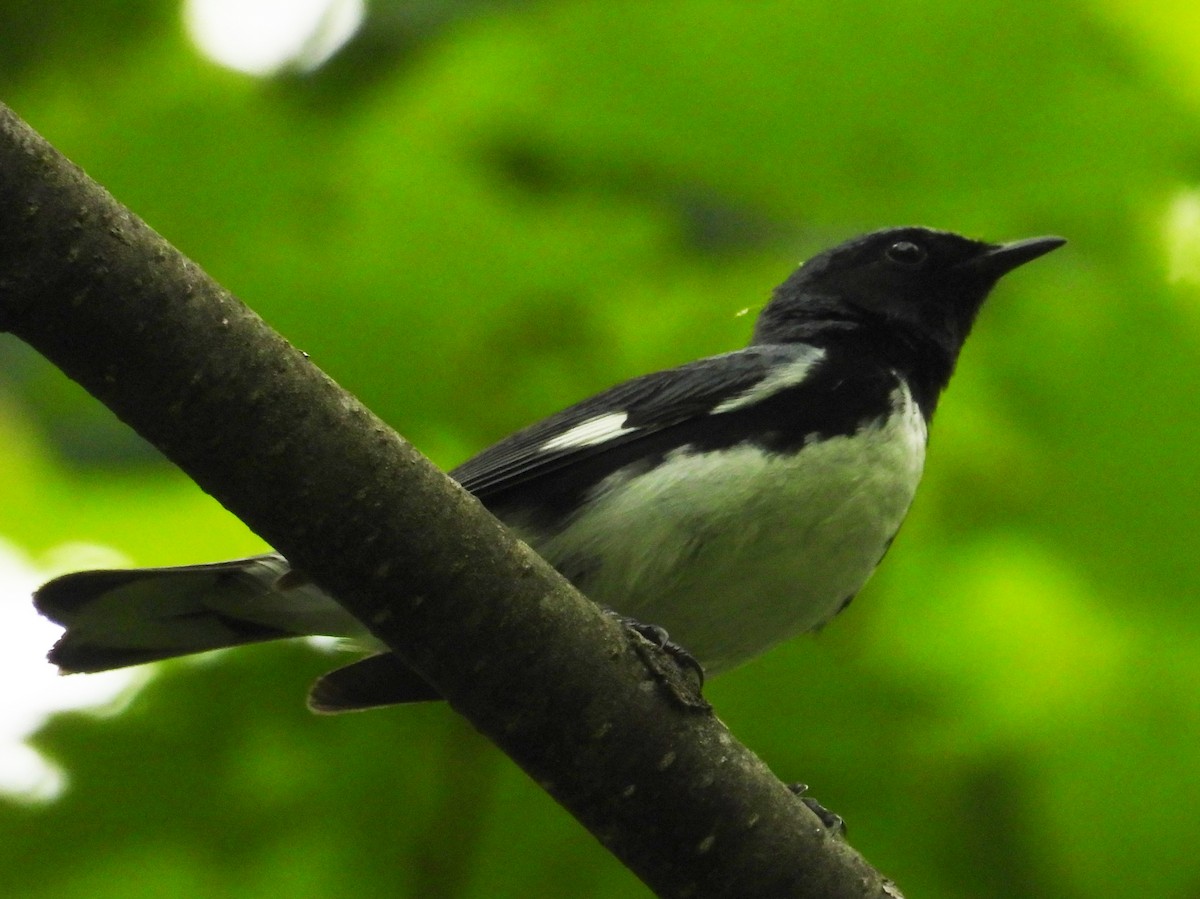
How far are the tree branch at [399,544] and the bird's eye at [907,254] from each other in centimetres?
202

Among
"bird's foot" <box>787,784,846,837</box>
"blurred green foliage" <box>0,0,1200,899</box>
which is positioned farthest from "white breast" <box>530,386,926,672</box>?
"bird's foot" <box>787,784,846,837</box>

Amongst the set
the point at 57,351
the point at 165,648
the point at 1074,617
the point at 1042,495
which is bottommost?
the point at 1074,617

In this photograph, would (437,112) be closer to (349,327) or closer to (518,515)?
(349,327)

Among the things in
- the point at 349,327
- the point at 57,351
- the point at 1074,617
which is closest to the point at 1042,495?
the point at 1074,617

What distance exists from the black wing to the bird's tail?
46cm

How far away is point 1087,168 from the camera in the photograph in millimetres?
2658

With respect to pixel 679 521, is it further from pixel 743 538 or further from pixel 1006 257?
pixel 1006 257

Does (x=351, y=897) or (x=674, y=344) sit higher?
(x=674, y=344)

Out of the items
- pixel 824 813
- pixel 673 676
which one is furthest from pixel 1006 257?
pixel 673 676

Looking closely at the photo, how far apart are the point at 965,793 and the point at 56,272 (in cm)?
159

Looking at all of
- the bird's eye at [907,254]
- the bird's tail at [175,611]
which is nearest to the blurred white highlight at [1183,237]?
the bird's eye at [907,254]

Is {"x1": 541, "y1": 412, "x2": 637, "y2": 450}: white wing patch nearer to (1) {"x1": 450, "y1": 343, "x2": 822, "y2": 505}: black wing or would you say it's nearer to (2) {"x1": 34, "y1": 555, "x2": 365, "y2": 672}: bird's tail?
(1) {"x1": 450, "y1": 343, "x2": 822, "y2": 505}: black wing

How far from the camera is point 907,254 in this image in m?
4.03

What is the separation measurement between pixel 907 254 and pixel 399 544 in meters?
2.36
